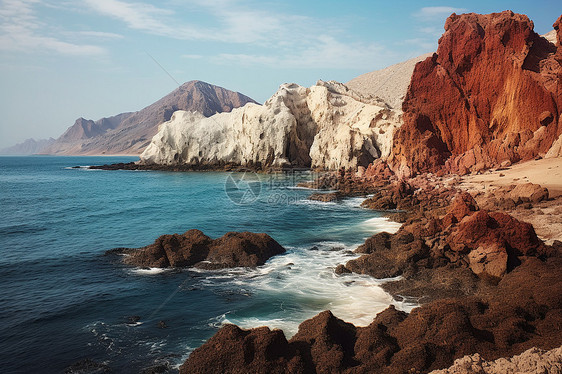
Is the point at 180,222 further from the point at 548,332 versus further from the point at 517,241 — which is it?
the point at 548,332

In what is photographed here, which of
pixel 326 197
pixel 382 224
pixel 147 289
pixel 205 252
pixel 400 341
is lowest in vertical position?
pixel 147 289

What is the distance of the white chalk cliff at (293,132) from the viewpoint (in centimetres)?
5453

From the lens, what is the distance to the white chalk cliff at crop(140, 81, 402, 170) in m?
54.5

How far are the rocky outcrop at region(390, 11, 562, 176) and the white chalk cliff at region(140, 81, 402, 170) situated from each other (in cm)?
1418

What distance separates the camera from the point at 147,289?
14.5m

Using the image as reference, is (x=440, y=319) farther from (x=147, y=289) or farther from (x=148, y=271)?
(x=148, y=271)

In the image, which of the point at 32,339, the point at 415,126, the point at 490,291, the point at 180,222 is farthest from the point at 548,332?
the point at 415,126

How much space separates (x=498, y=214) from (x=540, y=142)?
21.5 meters

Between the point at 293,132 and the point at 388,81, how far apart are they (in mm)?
68691

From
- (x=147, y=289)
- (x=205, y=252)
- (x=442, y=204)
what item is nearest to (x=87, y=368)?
(x=147, y=289)

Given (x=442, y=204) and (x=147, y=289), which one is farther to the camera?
(x=442, y=204)

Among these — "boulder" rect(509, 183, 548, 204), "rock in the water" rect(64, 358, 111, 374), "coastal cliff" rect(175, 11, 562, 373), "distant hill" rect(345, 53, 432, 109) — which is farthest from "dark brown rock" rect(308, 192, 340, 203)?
"distant hill" rect(345, 53, 432, 109)

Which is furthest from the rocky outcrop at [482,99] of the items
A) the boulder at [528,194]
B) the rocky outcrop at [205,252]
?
the rocky outcrop at [205,252]

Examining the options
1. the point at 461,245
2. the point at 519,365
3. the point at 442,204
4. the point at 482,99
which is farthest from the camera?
the point at 482,99
